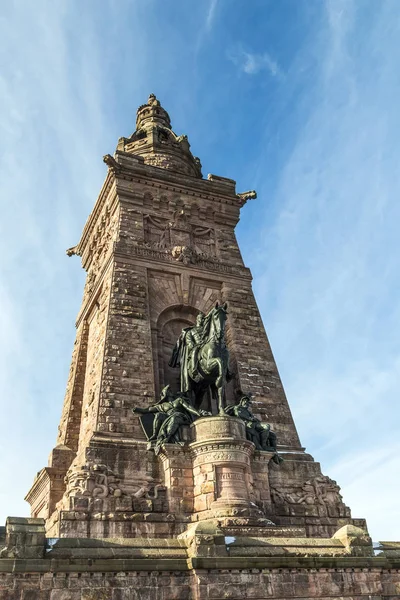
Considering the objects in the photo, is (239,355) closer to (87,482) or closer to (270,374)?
(270,374)

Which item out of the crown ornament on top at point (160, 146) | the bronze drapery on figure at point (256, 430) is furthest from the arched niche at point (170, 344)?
the crown ornament on top at point (160, 146)

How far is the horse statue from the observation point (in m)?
15.2

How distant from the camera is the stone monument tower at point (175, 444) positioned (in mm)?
9289

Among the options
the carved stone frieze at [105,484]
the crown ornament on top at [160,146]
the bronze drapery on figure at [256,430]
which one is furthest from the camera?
the crown ornament on top at [160,146]

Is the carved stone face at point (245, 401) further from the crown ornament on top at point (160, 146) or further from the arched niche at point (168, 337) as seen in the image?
the crown ornament on top at point (160, 146)

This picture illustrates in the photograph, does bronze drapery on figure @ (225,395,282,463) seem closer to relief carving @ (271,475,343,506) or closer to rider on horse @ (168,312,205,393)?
relief carving @ (271,475,343,506)

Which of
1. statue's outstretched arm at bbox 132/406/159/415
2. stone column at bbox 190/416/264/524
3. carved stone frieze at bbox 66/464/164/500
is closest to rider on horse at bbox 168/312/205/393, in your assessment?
statue's outstretched arm at bbox 132/406/159/415

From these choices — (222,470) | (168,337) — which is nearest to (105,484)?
(222,470)

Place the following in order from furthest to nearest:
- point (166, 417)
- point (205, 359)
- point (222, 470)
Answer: point (205, 359), point (166, 417), point (222, 470)

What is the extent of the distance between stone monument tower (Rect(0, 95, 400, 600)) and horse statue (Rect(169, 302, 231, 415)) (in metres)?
0.05

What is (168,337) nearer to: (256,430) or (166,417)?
(166,417)

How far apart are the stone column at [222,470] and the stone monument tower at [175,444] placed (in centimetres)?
3

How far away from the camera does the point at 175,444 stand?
13.6 metres

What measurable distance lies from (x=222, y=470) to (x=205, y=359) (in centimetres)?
351
